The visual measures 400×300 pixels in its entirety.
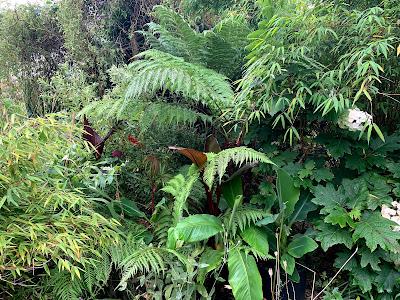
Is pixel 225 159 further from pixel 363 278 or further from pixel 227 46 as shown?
pixel 227 46

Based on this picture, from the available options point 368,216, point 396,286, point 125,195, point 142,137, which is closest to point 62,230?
point 125,195

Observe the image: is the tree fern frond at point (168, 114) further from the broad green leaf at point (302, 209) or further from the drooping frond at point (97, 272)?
the drooping frond at point (97, 272)

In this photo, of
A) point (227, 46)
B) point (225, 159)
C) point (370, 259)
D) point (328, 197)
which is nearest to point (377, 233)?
point (370, 259)

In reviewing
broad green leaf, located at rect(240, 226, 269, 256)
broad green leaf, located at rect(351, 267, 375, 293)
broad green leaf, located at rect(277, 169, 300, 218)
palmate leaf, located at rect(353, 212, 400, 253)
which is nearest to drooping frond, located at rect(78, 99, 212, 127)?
broad green leaf, located at rect(277, 169, 300, 218)

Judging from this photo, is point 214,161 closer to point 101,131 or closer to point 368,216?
point 368,216

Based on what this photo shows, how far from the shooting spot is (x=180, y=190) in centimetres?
187

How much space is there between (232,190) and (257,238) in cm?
32

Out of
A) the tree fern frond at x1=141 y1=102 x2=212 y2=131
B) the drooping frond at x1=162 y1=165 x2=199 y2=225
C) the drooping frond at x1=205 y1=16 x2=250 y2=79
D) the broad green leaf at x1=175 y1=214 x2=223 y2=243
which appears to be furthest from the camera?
the drooping frond at x1=205 y1=16 x2=250 y2=79

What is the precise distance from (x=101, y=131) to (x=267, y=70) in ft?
4.93

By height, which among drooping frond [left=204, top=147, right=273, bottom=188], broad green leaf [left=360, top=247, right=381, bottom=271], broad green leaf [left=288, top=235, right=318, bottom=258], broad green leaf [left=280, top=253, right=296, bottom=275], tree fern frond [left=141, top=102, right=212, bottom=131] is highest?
tree fern frond [left=141, top=102, right=212, bottom=131]

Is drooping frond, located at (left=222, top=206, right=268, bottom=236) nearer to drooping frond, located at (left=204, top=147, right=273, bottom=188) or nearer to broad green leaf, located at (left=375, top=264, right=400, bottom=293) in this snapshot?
drooping frond, located at (left=204, top=147, right=273, bottom=188)

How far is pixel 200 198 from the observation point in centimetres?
215

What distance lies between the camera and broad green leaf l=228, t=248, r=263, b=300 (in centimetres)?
156

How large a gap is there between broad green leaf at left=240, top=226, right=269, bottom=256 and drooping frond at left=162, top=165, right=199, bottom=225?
33 cm
